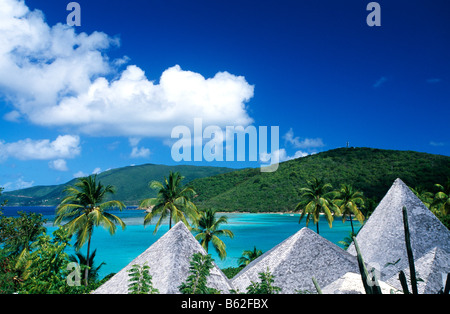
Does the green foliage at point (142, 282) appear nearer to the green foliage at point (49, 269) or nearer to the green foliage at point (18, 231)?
the green foliage at point (49, 269)

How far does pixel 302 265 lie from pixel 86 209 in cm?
1472

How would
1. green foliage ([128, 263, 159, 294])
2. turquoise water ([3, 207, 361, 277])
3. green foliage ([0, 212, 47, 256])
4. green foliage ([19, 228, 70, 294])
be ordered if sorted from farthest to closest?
turquoise water ([3, 207, 361, 277]) < green foliage ([0, 212, 47, 256]) < green foliage ([19, 228, 70, 294]) < green foliage ([128, 263, 159, 294])

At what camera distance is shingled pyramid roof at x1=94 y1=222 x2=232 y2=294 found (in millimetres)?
7684

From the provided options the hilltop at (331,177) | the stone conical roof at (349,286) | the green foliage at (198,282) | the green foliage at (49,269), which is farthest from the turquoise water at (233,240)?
the green foliage at (198,282)

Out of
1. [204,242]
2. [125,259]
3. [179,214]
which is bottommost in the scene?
[125,259]

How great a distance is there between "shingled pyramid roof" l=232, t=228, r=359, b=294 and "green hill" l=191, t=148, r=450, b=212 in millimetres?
59585

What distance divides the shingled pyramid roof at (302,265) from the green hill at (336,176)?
59.6m

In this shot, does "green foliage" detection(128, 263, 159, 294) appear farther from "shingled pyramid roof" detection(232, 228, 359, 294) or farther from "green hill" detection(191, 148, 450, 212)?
"green hill" detection(191, 148, 450, 212)

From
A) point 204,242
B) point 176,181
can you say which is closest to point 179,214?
point 176,181

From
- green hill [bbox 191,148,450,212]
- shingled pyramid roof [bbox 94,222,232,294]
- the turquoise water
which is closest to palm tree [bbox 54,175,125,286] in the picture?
shingled pyramid roof [bbox 94,222,232,294]

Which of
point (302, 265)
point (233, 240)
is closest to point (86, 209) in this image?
point (302, 265)

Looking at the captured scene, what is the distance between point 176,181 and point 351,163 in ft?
234
